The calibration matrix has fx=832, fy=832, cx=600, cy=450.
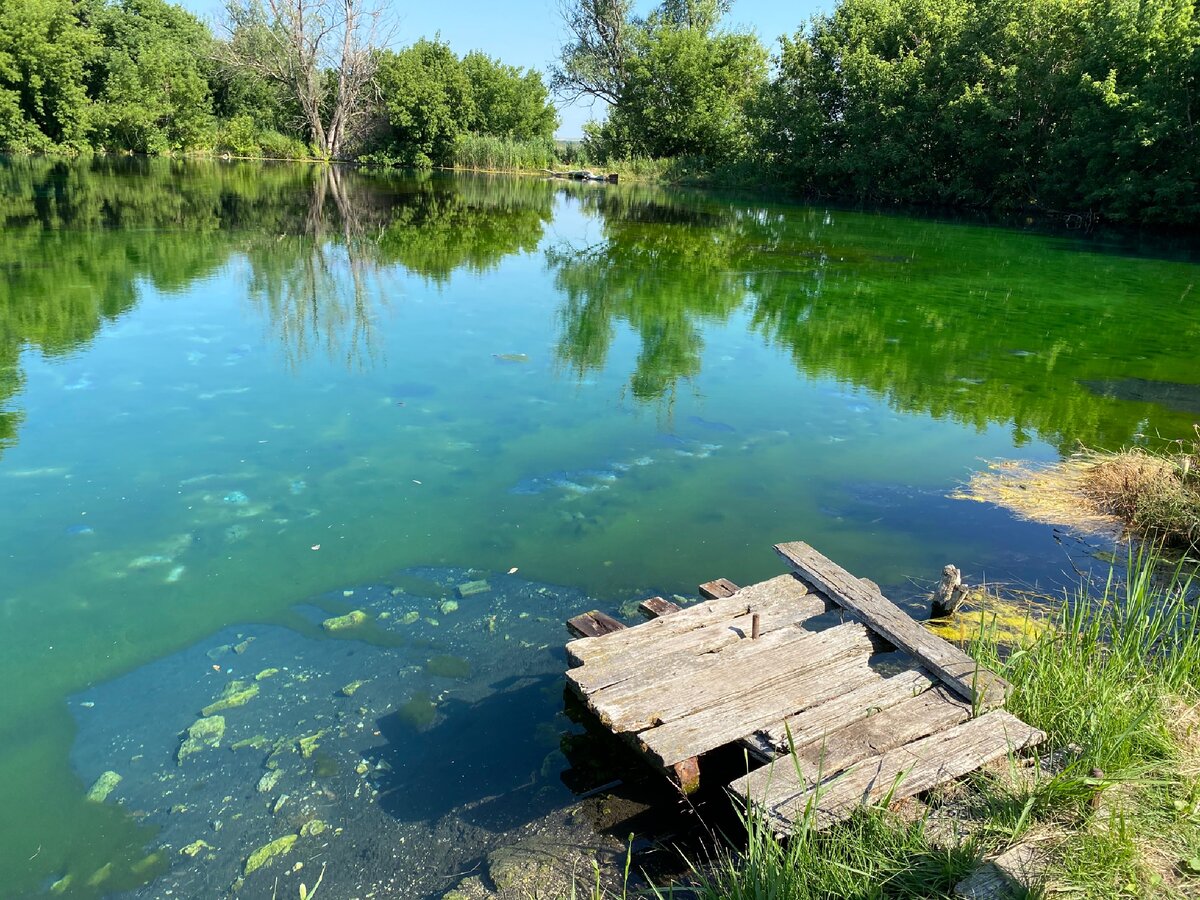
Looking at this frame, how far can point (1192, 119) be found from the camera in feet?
67.6

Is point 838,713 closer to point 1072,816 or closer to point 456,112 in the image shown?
point 1072,816

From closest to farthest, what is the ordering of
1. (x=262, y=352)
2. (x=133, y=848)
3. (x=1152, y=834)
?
(x=1152, y=834) < (x=133, y=848) < (x=262, y=352)

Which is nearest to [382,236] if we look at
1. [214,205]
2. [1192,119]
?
[214,205]

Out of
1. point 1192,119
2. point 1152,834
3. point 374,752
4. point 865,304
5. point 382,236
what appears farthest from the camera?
point 1192,119

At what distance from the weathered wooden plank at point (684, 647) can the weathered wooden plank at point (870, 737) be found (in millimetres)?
579

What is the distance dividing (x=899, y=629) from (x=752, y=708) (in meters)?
0.94

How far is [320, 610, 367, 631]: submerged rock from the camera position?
417 cm

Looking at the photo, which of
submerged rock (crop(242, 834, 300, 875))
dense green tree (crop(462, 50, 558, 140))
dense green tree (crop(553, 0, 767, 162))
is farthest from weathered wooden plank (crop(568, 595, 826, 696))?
dense green tree (crop(462, 50, 558, 140))

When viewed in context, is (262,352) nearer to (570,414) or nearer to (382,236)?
(570,414)

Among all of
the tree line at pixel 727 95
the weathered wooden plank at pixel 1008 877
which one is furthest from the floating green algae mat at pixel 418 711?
the tree line at pixel 727 95

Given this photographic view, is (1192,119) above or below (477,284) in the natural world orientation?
above

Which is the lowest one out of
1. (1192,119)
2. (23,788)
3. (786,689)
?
(23,788)

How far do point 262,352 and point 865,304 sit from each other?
27.2 ft

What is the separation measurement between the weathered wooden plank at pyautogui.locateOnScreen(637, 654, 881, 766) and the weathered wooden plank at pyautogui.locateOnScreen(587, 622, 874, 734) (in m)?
0.01
